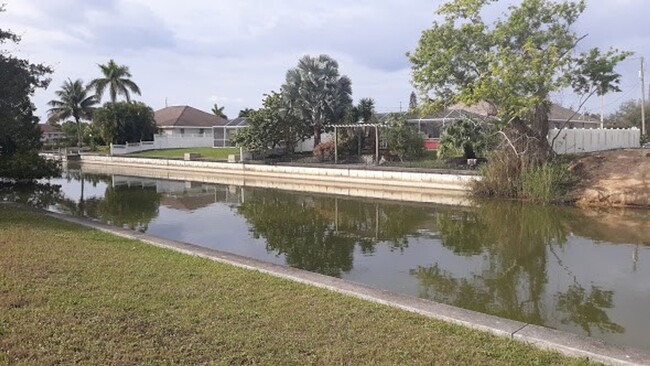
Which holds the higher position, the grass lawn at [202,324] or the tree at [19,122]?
the tree at [19,122]

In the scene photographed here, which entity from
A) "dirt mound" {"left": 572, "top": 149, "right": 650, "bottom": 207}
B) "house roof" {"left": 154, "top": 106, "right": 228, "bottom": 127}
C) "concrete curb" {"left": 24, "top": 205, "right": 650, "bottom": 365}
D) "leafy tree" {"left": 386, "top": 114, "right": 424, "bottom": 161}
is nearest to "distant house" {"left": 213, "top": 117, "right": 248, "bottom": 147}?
"house roof" {"left": 154, "top": 106, "right": 228, "bottom": 127}

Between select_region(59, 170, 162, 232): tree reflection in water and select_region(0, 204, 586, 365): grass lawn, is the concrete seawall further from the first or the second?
select_region(0, 204, 586, 365): grass lawn

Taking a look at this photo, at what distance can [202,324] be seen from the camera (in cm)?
491

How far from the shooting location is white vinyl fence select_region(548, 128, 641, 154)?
973 inches

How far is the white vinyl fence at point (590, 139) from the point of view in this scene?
24716 mm

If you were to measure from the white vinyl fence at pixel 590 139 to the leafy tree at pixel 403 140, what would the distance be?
6.75m

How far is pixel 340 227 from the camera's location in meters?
14.2

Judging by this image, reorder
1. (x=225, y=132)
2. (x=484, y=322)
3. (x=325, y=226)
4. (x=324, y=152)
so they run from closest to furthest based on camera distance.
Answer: (x=484, y=322) → (x=325, y=226) → (x=324, y=152) → (x=225, y=132)

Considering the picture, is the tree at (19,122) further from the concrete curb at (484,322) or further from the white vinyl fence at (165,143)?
the white vinyl fence at (165,143)

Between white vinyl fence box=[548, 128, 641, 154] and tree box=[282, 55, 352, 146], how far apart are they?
1294cm

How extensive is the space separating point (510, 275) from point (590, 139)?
2135cm

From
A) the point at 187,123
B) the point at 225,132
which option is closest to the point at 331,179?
the point at 225,132

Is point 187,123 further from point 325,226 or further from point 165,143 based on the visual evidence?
point 325,226

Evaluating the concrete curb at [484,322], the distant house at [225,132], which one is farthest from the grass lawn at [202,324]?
the distant house at [225,132]
